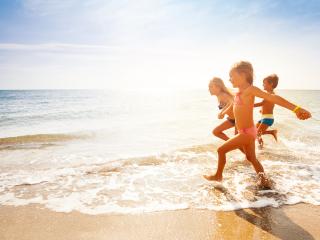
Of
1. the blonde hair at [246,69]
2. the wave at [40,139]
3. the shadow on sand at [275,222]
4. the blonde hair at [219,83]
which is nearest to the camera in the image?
the shadow on sand at [275,222]

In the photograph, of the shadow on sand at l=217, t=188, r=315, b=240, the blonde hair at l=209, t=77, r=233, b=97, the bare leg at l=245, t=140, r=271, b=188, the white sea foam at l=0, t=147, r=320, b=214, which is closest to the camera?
the shadow on sand at l=217, t=188, r=315, b=240

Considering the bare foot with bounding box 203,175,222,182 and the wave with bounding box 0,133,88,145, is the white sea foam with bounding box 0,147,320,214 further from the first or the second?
the wave with bounding box 0,133,88,145

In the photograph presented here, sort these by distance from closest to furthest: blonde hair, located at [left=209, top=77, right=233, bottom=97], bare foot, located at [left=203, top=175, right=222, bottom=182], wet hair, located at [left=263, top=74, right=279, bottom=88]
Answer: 1. bare foot, located at [left=203, top=175, right=222, bottom=182]
2. blonde hair, located at [left=209, top=77, right=233, bottom=97]
3. wet hair, located at [left=263, top=74, right=279, bottom=88]

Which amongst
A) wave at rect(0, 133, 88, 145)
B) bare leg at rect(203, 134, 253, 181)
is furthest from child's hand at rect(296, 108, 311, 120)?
wave at rect(0, 133, 88, 145)

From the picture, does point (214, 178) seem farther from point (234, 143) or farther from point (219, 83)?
point (219, 83)

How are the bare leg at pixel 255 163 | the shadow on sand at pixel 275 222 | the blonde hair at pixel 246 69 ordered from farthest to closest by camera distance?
the bare leg at pixel 255 163 < the blonde hair at pixel 246 69 < the shadow on sand at pixel 275 222

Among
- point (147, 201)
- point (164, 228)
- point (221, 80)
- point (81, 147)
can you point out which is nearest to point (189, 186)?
point (147, 201)

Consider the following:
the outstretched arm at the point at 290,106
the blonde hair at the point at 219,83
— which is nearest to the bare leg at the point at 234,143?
the outstretched arm at the point at 290,106

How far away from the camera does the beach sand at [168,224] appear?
2992 mm

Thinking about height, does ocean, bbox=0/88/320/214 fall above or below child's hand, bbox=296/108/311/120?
below

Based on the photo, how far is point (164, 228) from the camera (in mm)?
3156

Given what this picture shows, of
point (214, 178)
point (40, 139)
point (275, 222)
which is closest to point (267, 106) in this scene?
point (214, 178)

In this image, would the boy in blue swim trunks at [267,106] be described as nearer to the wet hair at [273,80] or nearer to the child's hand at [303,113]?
the wet hair at [273,80]

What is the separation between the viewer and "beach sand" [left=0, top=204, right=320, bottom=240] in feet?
9.82
